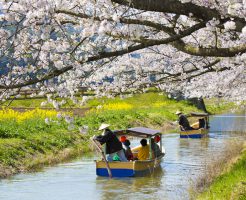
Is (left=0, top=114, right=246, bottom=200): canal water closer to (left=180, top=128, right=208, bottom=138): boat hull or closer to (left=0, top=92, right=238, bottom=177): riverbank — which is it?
(left=0, top=92, right=238, bottom=177): riverbank

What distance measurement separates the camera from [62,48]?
26.6 ft

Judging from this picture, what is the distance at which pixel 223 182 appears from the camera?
11031 mm

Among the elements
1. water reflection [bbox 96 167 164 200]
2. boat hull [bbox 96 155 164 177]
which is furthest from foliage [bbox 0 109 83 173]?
water reflection [bbox 96 167 164 200]

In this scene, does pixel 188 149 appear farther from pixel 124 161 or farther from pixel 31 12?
pixel 31 12

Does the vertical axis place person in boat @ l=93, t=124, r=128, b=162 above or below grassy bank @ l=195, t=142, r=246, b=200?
above

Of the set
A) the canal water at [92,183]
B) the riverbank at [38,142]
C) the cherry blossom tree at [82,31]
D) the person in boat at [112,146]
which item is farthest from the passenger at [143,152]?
the cherry blossom tree at [82,31]

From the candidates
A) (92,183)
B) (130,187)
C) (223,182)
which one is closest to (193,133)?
(92,183)

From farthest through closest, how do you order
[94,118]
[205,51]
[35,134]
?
[94,118] < [35,134] < [205,51]

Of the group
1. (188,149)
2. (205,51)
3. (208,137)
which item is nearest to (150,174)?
(188,149)

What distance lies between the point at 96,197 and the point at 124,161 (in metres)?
3.09

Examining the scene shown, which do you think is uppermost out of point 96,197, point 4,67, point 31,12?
point 31,12

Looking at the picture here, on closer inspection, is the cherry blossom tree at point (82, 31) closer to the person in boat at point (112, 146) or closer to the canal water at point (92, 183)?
the canal water at point (92, 183)

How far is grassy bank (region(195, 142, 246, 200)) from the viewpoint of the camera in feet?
30.8

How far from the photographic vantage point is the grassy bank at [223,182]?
30.8 ft
